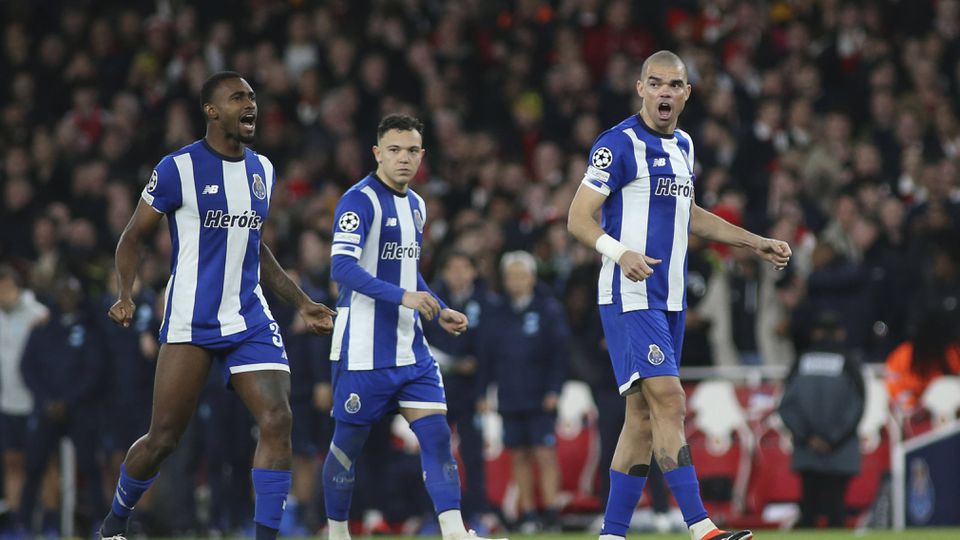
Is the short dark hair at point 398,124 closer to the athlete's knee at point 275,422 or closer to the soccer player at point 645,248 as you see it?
the soccer player at point 645,248

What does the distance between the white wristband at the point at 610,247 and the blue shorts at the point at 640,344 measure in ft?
1.37

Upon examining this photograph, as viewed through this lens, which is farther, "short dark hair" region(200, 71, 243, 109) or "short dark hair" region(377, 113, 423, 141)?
"short dark hair" region(377, 113, 423, 141)

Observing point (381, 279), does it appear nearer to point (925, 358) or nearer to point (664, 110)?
point (664, 110)

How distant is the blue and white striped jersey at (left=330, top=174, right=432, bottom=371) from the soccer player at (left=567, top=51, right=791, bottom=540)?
1452 mm

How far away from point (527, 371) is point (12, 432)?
18.2 ft

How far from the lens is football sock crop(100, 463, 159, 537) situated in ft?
29.4

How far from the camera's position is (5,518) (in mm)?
17453

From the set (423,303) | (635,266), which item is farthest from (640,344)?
(423,303)

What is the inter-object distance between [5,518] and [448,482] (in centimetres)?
918

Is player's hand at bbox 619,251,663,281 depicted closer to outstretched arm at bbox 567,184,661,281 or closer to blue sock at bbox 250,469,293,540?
outstretched arm at bbox 567,184,661,281

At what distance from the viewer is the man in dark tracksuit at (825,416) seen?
14359 mm

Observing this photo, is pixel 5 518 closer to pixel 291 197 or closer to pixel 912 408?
pixel 291 197

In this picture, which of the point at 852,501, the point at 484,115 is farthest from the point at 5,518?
the point at 852,501

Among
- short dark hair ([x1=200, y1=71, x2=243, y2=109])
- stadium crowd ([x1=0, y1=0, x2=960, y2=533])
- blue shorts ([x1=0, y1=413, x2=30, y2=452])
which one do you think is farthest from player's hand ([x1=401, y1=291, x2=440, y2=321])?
blue shorts ([x1=0, y1=413, x2=30, y2=452])
